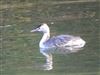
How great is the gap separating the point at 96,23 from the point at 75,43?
2077 mm

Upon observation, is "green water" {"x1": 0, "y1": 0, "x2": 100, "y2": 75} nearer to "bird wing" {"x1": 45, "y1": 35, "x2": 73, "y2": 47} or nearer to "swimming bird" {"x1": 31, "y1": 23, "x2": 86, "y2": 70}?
"swimming bird" {"x1": 31, "y1": 23, "x2": 86, "y2": 70}

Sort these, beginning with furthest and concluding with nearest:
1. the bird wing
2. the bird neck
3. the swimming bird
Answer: the bird neck < the bird wing < the swimming bird

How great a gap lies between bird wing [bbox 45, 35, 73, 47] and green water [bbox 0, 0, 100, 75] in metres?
0.33

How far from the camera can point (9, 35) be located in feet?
40.6

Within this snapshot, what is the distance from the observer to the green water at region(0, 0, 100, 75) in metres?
9.28

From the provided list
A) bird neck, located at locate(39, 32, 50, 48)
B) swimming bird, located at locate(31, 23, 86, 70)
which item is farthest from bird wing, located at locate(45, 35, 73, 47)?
bird neck, located at locate(39, 32, 50, 48)

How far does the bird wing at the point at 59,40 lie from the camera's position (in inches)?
450

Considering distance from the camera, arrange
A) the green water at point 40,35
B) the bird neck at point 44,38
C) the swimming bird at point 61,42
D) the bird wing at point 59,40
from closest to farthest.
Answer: the green water at point 40,35 < the swimming bird at point 61,42 < the bird wing at point 59,40 < the bird neck at point 44,38

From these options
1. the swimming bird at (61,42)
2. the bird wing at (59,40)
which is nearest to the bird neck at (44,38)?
the swimming bird at (61,42)

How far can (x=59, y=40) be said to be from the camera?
37.8 feet

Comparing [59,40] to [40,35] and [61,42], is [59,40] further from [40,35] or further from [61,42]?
[40,35]

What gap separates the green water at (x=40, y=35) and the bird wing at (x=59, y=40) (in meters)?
0.33

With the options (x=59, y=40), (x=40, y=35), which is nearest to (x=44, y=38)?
(x=59, y=40)

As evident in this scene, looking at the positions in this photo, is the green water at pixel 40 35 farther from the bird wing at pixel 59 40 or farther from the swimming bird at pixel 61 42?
the bird wing at pixel 59 40
